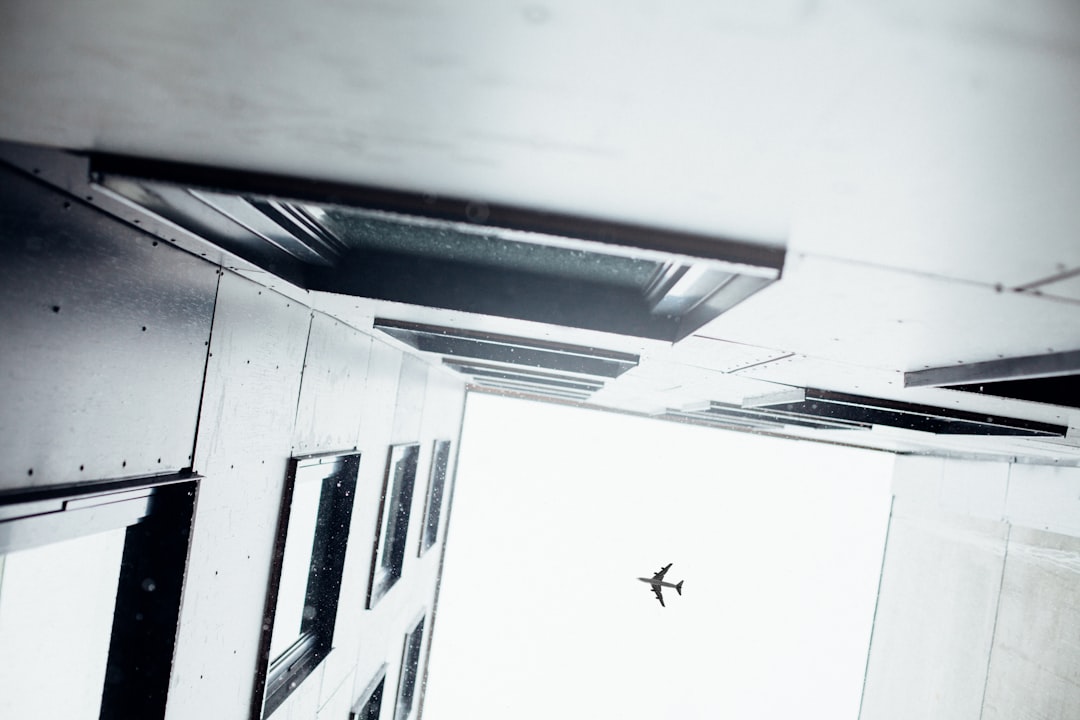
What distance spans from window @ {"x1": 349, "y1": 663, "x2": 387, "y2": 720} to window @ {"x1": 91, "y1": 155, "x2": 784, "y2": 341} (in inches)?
148

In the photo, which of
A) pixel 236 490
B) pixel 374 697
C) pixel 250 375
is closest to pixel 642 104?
pixel 250 375

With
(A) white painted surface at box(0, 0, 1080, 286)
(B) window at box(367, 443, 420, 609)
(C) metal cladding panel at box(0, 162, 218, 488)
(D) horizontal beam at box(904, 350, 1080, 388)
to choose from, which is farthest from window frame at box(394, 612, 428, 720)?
(A) white painted surface at box(0, 0, 1080, 286)

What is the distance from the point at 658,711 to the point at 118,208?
959 cm

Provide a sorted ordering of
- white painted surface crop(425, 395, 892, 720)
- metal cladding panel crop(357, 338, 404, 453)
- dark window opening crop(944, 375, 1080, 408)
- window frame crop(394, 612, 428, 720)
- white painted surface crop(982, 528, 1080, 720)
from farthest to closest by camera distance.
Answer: white painted surface crop(425, 395, 892, 720)
window frame crop(394, 612, 428, 720)
white painted surface crop(982, 528, 1080, 720)
metal cladding panel crop(357, 338, 404, 453)
dark window opening crop(944, 375, 1080, 408)

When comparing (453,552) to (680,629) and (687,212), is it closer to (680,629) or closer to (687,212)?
(680,629)

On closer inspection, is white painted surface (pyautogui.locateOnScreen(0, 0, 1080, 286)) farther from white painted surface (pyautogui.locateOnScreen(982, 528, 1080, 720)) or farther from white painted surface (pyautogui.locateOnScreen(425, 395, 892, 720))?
white painted surface (pyautogui.locateOnScreen(425, 395, 892, 720))

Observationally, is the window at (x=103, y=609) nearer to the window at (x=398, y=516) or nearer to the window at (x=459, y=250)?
the window at (x=459, y=250)

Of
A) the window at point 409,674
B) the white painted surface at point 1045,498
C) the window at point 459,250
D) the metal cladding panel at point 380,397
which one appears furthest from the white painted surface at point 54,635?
the white painted surface at point 1045,498

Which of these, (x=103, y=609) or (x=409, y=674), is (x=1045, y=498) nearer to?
(x=103, y=609)

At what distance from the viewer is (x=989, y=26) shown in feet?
1.81

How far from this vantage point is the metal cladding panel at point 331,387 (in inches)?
110

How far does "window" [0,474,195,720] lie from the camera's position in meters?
1.89

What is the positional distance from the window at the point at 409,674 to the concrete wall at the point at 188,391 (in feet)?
9.65

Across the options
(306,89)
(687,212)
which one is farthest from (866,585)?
(306,89)
